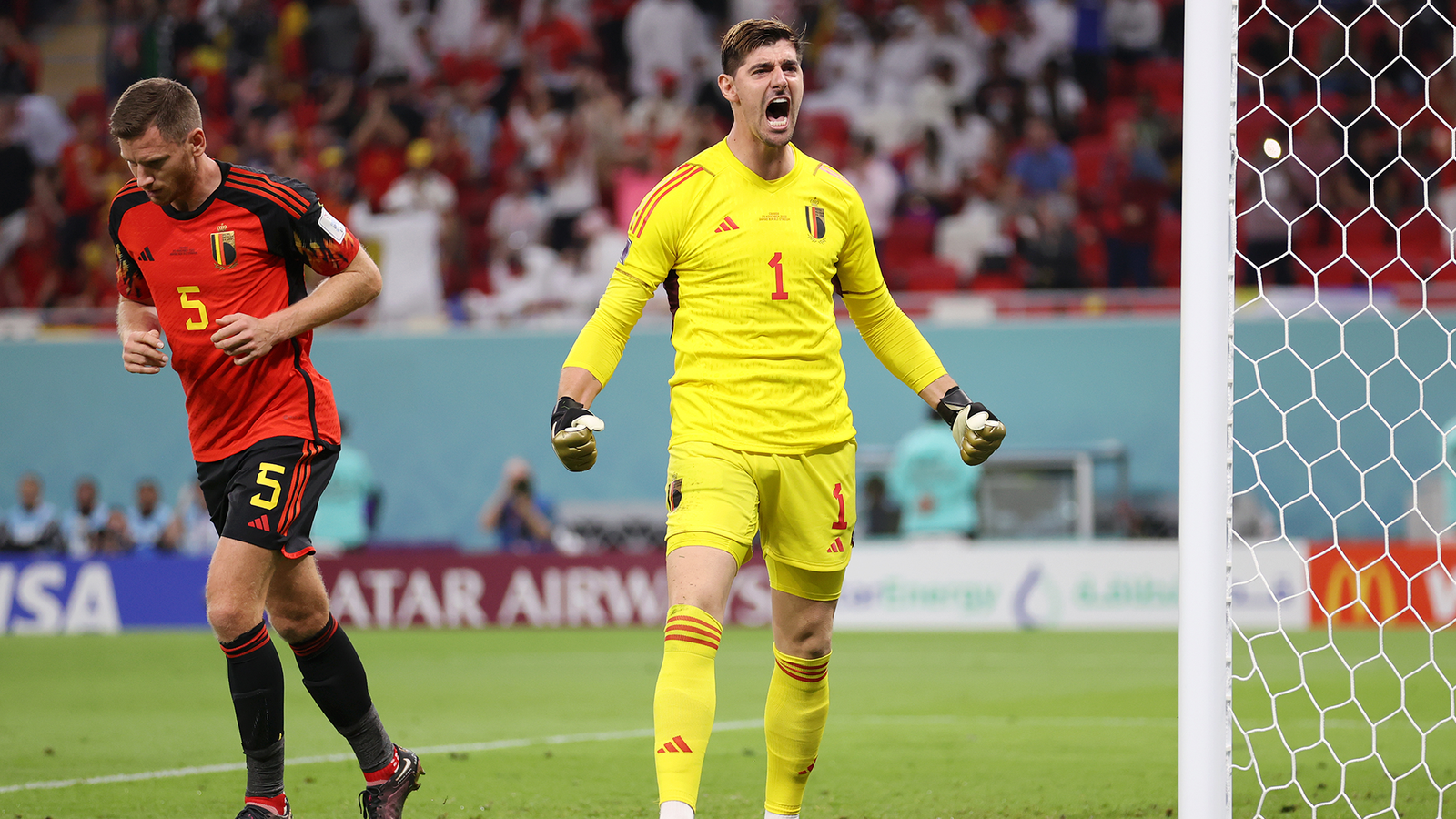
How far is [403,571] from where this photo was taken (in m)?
13.5

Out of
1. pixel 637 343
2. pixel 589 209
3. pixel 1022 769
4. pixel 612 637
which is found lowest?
pixel 612 637

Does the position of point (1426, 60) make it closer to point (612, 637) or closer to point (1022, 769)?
point (612, 637)

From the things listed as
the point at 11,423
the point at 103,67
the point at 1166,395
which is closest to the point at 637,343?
the point at 1166,395

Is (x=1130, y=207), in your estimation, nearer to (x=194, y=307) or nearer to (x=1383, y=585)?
(x=1383, y=585)

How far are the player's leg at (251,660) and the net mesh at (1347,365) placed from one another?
5.86 m

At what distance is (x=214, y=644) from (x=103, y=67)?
9155mm

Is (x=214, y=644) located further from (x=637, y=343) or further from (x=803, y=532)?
(x=803, y=532)

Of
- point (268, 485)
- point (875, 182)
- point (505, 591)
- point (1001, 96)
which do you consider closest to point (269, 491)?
point (268, 485)

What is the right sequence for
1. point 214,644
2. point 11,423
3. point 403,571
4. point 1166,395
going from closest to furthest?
point 214,644
point 403,571
point 1166,395
point 11,423

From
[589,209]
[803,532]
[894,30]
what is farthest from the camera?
[894,30]

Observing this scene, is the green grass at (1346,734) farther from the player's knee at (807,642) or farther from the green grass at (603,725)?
the player's knee at (807,642)

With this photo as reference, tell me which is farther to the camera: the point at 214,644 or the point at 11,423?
the point at 11,423

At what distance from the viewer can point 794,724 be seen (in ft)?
15.4

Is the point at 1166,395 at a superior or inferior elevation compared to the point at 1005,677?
superior
